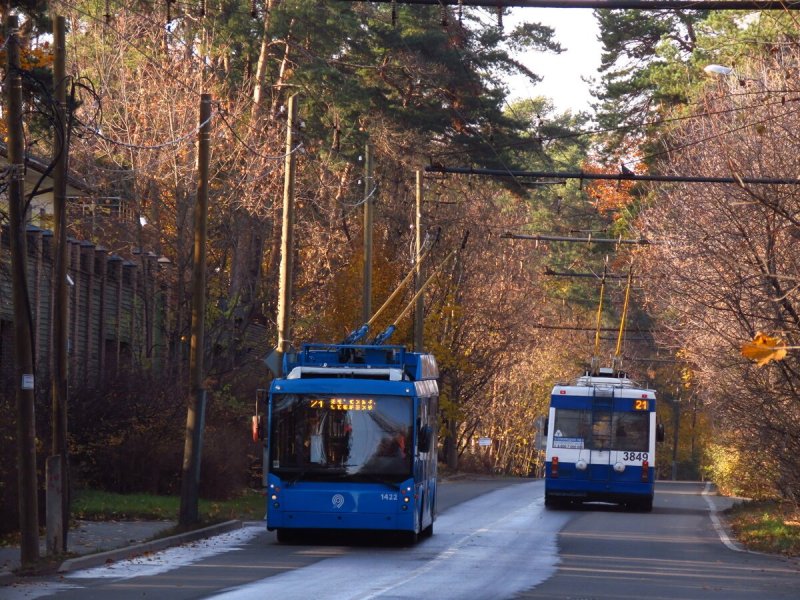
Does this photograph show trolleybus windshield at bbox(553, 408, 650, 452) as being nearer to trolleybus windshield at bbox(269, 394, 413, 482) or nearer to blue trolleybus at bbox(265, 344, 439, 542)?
blue trolleybus at bbox(265, 344, 439, 542)

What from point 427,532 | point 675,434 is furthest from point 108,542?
point 675,434

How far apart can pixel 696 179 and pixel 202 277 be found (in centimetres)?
785

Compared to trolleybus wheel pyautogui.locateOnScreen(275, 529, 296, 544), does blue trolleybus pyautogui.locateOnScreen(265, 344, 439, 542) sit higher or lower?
higher

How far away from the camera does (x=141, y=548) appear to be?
18.9 meters

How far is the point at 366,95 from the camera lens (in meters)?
45.2

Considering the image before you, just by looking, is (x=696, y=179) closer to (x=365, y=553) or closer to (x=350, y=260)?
(x=365, y=553)

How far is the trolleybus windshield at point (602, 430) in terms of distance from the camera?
1246 inches

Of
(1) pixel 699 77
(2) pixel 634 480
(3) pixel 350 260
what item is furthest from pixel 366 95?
(2) pixel 634 480

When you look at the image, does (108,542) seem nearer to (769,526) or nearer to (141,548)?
(141,548)

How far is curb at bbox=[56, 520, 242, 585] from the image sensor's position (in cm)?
1683

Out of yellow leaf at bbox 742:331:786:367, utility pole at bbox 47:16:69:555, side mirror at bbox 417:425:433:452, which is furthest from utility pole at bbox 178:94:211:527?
yellow leaf at bbox 742:331:786:367

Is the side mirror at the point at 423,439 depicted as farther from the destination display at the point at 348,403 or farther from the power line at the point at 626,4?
the power line at the point at 626,4

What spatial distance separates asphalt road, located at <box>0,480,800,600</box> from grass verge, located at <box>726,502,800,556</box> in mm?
695

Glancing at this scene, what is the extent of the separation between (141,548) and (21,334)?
4.04 metres
